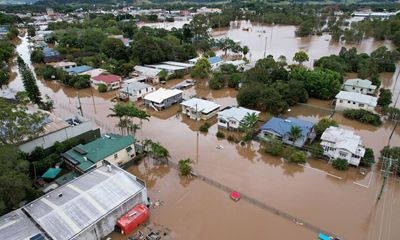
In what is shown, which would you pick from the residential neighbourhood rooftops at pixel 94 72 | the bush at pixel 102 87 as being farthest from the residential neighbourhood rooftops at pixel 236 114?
the residential neighbourhood rooftops at pixel 94 72

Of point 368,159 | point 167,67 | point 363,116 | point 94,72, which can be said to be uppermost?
point 167,67

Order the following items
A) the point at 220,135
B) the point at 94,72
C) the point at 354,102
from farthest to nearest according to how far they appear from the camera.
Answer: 1. the point at 94,72
2. the point at 354,102
3. the point at 220,135

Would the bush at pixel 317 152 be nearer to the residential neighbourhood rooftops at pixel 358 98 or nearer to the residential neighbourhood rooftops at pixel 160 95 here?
the residential neighbourhood rooftops at pixel 358 98

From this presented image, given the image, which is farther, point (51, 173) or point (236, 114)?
point (236, 114)

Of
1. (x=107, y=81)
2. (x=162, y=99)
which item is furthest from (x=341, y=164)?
(x=107, y=81)

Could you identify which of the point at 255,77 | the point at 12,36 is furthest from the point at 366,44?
the point at 12,36

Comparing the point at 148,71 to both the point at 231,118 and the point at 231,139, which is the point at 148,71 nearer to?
the point at 231,118
